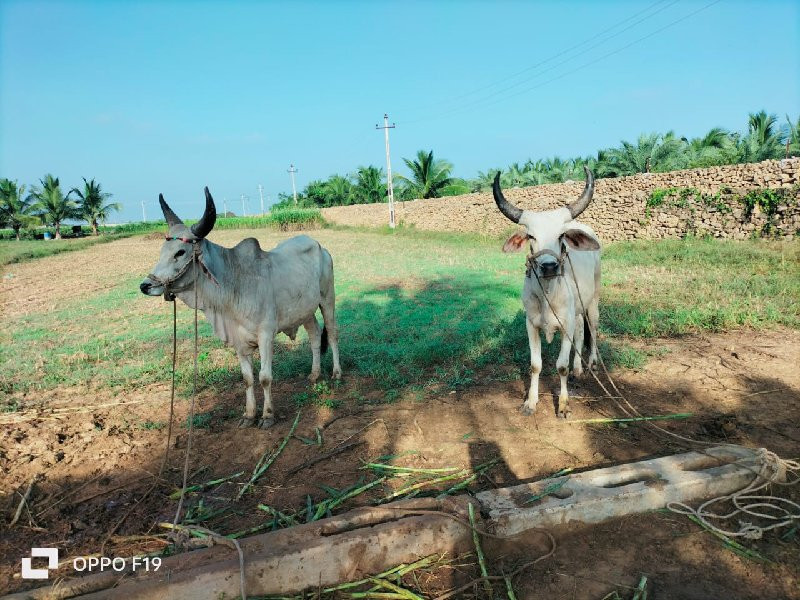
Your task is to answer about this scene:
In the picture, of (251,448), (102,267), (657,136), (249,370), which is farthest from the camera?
(657,136)

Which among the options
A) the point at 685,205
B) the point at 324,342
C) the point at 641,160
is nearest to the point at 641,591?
the point at 324,342

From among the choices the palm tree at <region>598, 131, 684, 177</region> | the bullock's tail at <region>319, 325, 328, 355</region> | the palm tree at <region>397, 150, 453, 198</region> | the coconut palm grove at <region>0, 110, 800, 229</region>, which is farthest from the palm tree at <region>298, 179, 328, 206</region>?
the bullock's tail at <region>319, 325, 328, 355</region>

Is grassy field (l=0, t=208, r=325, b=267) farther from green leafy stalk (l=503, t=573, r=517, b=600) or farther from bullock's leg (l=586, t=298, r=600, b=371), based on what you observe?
green leafy stalk (l=503, t=573, r=517, b=600)

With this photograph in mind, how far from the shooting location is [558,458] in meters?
3.55

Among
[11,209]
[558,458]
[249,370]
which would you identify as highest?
[11,209]

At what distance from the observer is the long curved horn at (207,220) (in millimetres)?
3760

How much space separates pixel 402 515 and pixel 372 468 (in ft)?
2.78

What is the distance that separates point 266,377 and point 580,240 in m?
2.85

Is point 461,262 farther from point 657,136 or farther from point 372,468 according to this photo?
point 657,136

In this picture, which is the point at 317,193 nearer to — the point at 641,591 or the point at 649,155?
the point at 649,155

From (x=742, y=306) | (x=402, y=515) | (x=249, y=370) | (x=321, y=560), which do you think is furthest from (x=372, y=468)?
(x=742, y=306)

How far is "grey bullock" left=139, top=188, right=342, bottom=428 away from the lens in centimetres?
391

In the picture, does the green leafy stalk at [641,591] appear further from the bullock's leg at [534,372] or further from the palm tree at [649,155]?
the palm tree at [649,155]

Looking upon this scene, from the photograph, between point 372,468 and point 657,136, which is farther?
point 657,136
